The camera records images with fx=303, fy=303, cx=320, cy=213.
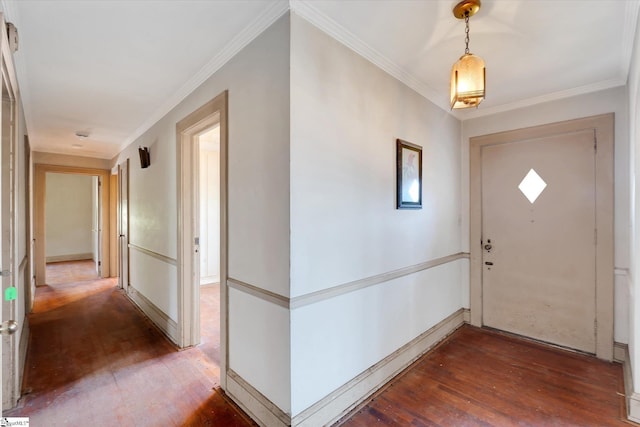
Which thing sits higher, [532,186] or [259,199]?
A: [532,186]

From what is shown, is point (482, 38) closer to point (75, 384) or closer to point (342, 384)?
point (342, 384)

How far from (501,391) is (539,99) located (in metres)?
2.72

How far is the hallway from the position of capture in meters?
2.00

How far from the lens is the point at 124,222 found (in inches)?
191

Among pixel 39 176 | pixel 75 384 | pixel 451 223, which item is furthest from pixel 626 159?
pixel 39 176

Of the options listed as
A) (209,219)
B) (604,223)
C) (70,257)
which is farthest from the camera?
(70,257)

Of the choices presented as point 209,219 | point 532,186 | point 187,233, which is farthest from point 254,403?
point 209,219

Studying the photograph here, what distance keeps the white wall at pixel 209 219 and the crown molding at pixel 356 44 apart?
3.83 metres

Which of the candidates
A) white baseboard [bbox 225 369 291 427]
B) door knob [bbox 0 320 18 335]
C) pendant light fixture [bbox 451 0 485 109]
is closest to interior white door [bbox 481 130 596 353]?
pendant light fixture [bbox 451 0 485 109]

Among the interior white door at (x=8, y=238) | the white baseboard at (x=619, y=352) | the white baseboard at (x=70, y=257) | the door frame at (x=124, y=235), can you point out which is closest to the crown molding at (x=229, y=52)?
the interior white door at (x=8, y=238)

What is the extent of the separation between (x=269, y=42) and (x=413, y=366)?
8.80ft

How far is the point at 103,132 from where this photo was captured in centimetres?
428

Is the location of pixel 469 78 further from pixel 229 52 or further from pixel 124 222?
pixel 124 222

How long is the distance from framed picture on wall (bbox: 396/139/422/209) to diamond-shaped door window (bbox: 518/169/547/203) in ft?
4.22
